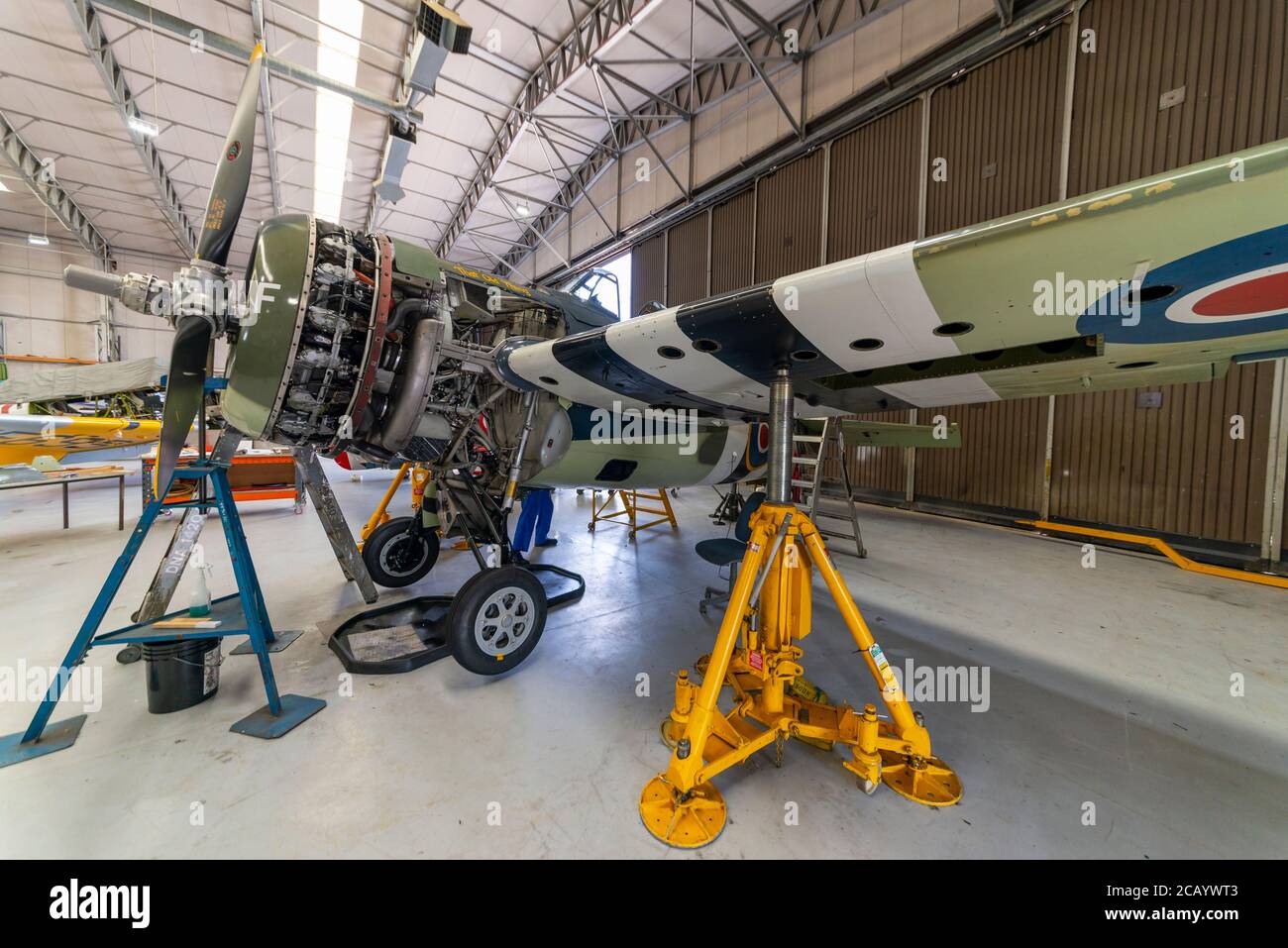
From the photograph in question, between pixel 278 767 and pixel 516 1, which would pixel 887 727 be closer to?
pixel 278 767

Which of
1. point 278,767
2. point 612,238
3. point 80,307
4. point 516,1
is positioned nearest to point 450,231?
point 612,238

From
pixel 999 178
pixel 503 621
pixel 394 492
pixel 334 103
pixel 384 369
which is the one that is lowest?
pixel 503 621

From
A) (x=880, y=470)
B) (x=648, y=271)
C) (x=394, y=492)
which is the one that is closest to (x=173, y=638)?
(x=394, y=492)

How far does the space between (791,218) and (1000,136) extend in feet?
10.7

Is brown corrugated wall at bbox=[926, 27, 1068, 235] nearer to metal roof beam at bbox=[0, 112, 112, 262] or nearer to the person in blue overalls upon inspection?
the person in blue overalls

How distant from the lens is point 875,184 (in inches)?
297

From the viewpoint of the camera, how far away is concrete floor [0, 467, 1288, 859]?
1402 millimetres

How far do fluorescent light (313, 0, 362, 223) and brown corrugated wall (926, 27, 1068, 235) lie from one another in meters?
9.02

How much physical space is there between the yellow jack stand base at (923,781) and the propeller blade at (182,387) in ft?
10.9

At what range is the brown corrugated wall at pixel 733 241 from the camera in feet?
31.4

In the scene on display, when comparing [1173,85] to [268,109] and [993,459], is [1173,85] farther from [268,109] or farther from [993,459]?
[268,109]

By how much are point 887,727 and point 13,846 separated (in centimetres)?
292

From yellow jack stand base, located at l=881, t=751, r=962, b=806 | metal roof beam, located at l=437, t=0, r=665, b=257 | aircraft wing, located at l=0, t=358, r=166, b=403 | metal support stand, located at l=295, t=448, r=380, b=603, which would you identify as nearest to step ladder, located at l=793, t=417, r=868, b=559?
yellow jack stand base, located at l=881, t=751, r=962, b=806

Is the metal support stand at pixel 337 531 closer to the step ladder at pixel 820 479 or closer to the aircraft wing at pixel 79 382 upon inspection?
the step ladder at pixel 820 479
